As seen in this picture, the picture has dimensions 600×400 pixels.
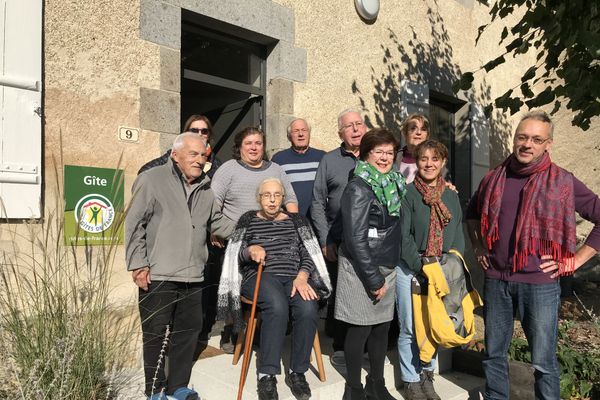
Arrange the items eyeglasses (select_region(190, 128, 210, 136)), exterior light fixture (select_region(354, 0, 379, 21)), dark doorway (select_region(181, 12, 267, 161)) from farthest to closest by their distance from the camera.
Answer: exterior light fixture (select_region(354, 0, 379, 21))
dark doorway (select_region(181, 12, 267, 161))
eyeglasses (select_region(190, 128, 210, 136))

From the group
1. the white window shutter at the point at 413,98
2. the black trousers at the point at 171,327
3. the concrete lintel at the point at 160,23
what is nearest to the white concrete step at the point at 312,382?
the black trousers at the point at 171,327

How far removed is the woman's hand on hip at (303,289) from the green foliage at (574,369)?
147 centimetres

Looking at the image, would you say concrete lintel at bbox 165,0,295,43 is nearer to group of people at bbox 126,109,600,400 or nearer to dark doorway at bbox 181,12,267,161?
dark doorway at bbox 181,12,267,161

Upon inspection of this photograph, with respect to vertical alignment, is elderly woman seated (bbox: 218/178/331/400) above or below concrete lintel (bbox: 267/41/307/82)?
below

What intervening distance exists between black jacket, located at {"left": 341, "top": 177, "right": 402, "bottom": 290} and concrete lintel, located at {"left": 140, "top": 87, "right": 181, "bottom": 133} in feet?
6.17

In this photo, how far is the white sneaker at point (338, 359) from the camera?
3.50 m

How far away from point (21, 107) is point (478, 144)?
243 inches

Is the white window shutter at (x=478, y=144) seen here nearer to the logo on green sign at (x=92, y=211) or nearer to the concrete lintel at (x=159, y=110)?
the concrete lintel at (x=159, y=110)

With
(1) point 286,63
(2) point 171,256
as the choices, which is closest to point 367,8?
(1) point 286,63

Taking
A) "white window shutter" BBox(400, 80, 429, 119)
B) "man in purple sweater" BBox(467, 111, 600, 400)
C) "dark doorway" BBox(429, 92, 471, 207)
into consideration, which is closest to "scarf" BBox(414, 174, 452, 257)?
"man in purple sweater" BBox(467, 111, 600, 400)

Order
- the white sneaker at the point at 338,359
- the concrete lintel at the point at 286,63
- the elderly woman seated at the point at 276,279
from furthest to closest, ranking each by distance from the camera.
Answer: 1. the concrete lintel at the point at 286,63
2. the white sneaker at the point at 338,359
3. the elderly woman seated at the point at 276,279

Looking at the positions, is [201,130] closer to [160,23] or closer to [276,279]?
[160,23]

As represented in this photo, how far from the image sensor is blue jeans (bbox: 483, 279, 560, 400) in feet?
8.48

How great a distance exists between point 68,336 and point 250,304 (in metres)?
1.42
